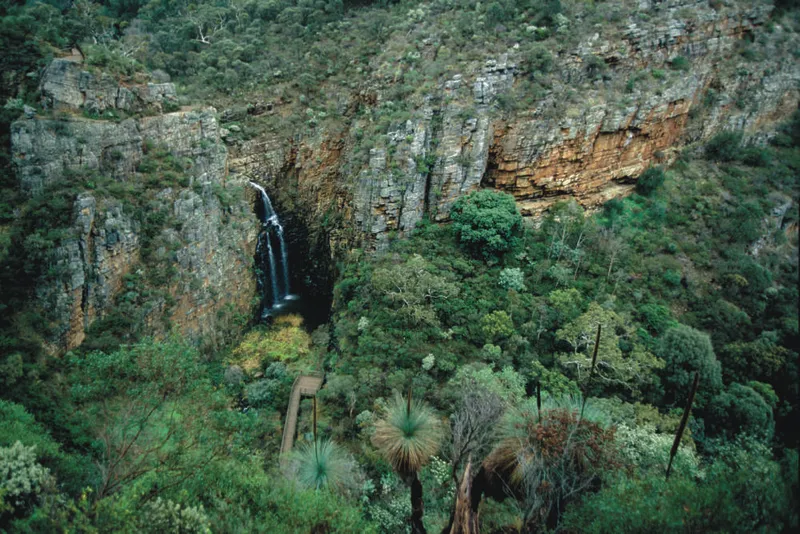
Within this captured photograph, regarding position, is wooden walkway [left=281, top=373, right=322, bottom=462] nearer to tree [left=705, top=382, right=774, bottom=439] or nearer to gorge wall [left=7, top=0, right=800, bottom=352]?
gorge wall [left=7, top=0, right=800, bottom=352]

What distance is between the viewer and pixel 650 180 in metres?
28.4

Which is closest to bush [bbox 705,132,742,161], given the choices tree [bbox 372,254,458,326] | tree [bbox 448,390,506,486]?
tree [bbox 372,254,458,326]

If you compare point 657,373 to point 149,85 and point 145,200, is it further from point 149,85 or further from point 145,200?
point 149,85

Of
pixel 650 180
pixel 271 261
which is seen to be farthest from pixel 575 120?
pixel 271 261

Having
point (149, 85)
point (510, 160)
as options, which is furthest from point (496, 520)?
point (149, 85)

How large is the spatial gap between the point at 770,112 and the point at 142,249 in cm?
3955

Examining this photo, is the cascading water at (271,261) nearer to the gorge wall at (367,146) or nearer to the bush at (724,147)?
the gorge wall at (367,146)

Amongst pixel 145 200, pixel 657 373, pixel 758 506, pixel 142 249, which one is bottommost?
pixel 657 373

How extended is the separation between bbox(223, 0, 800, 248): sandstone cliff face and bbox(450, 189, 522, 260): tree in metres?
1.58

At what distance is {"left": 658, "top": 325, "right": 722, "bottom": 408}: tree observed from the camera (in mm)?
19828

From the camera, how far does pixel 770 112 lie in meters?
31.2

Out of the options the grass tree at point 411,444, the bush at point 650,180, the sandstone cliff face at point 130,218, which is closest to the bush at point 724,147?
the bush at point 650,180

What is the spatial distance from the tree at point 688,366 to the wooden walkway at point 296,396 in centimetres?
1607

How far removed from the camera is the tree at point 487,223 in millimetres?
25031
